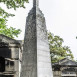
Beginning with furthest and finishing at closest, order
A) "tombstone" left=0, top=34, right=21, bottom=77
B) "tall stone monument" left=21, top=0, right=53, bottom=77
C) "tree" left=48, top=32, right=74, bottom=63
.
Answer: "tree" left=48, top=32, right=74, bottom=63 → "tombstone" left=0, top=34, right=21, bottom=77 → "tall stone monument" left=21, top=0, right=53, bottom=77

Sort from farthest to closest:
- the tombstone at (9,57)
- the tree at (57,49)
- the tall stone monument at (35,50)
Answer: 1. the tree at (57,49)
2. the tombstone at (9,57)
3. the tall stone monument at (35,50)

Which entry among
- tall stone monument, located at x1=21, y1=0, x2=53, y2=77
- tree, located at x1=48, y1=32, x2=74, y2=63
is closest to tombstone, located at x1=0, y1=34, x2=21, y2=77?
tall stone monument, located at x1=21, y1=0, x2=53, y2=77

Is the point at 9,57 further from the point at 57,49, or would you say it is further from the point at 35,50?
the point at 57,49

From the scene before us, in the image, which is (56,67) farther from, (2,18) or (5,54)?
(2,18)

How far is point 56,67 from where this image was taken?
14.4 meters

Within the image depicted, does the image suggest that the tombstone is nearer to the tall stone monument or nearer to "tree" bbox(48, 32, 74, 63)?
the tall stone monument

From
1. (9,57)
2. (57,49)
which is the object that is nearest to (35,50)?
(9,57)

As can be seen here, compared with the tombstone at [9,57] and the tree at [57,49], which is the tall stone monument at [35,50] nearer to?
the tombstone at [9,57]

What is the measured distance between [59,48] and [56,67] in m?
9.79

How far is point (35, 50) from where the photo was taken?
470cm

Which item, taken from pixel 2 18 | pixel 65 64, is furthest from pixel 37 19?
pixel 65 64

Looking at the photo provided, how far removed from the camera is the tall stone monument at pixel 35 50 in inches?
178

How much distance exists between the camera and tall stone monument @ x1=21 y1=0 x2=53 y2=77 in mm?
4523

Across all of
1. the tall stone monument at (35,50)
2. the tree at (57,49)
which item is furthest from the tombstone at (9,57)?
the tree at (57,49)
